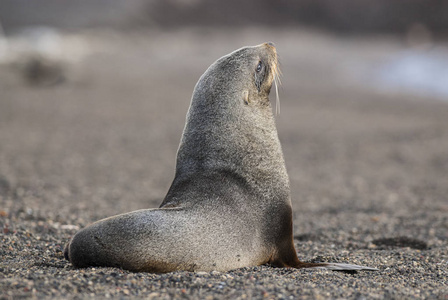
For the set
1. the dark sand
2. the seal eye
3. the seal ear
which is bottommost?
the dark sand

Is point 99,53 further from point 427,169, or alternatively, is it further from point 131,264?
point 131,264

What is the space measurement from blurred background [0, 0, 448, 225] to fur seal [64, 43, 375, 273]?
7.88ft

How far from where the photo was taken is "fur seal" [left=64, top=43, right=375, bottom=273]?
431cm

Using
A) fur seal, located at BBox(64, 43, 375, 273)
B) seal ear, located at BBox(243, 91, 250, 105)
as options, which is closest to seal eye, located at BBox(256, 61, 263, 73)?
fur seal, located at BBox(64, 43, 375, 273)

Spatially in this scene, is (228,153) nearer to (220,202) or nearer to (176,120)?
(220,202)

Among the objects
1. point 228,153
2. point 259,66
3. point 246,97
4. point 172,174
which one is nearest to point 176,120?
point 172,174

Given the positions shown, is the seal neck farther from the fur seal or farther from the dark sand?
the dark sand

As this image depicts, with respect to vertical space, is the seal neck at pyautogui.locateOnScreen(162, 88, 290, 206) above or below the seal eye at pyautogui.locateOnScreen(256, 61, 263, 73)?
→ below

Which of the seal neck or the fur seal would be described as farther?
the seal neck

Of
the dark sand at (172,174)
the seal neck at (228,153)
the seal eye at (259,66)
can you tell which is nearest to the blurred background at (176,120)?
the dark sand at (172,174)

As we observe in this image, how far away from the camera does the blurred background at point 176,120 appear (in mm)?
9656

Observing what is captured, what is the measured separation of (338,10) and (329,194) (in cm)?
4632

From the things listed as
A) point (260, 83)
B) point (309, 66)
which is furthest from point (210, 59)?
point (260, 83)

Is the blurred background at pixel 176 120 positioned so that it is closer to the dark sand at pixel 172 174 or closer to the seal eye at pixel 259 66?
the dark sand at pixel 172 174
